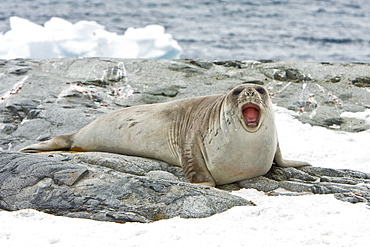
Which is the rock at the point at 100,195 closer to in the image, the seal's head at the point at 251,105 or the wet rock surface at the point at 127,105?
the wet rock surface at the point at 127,105

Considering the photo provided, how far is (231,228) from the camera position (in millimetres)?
3428

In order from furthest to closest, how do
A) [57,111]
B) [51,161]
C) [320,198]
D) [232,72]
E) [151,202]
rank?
[232,72]
[57,111]
[51,161]
[320,198]
[151,202]

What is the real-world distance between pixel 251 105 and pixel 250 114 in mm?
108

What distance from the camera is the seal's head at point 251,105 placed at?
469 cm

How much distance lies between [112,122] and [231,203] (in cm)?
268

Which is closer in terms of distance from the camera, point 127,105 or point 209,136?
point 209,136

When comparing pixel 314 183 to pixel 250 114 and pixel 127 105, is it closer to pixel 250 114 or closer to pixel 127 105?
pixel 250 114

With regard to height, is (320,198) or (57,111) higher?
(320,198)

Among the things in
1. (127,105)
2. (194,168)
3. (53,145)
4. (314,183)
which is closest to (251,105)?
(194,168)

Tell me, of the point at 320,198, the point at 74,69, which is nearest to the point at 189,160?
the point at 320,198

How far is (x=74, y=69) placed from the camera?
1050 cm

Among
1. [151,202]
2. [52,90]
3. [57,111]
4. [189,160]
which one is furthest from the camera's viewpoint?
[52,90]

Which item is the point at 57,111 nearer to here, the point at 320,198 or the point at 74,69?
the point at 74,69

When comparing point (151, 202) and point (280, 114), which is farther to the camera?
point (280, 114)
